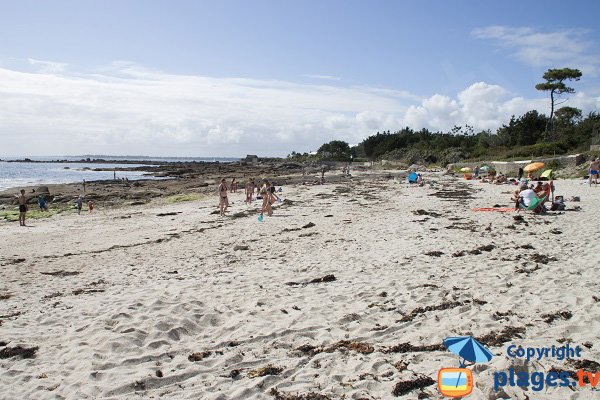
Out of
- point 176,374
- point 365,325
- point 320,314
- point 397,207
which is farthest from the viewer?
point 397,207

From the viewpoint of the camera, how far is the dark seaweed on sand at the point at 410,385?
411 centimetres

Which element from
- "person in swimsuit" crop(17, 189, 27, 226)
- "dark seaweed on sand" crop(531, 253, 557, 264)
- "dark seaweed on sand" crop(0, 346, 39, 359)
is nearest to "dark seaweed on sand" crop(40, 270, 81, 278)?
"dark seaweed on sand" crop(0, 346, 39, 359)

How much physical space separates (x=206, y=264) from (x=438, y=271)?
16.7 feet

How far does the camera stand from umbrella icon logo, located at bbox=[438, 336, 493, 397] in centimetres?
401

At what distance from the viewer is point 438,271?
26.9 feet

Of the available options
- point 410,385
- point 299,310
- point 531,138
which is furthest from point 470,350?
point 531,138

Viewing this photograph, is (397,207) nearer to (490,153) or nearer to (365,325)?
(365,325)

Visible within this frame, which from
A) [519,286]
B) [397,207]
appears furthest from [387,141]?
[519,286]

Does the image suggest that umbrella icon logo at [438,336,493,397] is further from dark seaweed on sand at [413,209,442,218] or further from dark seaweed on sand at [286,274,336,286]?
dark seaweed on sand at [413,209,442,218]

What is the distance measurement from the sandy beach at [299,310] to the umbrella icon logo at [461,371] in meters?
0.11

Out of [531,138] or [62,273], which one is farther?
[531,138]

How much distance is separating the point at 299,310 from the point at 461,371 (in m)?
2.76

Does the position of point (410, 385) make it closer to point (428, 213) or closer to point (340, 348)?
point (340, 348)

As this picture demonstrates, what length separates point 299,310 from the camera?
21.4 ft
